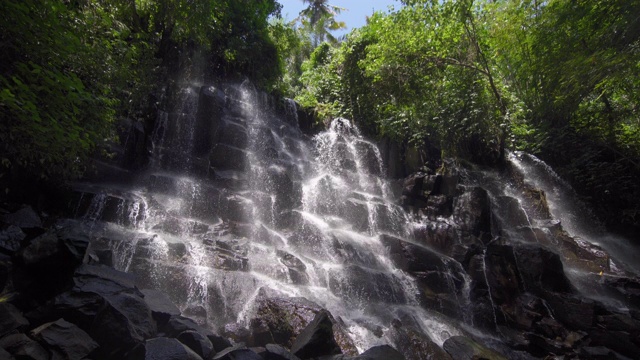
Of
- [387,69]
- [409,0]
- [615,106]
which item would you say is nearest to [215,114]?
[387,69]

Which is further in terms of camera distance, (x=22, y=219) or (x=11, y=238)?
(x=22, y=219)

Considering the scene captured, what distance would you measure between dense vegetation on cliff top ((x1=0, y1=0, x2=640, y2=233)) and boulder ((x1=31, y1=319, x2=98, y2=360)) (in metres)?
4.48

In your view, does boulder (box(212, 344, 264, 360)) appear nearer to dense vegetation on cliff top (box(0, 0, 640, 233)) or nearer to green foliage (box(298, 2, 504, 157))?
dense vegetation on cliff top (box(0, 0, 640, 233))

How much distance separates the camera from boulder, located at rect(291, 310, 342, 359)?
18.9ft

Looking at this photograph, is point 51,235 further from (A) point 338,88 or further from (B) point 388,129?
A: (A) point 338,88

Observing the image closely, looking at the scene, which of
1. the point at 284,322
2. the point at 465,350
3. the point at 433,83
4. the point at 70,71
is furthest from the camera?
the point at 433,83

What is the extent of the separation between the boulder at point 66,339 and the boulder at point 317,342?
9.69 feet

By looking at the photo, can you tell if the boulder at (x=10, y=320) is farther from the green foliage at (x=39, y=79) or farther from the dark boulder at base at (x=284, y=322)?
the dark boulder at base at (x=284, y=322)

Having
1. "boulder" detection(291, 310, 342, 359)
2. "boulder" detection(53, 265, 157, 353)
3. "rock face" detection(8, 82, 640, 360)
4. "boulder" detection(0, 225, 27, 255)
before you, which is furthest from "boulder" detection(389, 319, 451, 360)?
"boulder" detection(0, 225, 27, 255)

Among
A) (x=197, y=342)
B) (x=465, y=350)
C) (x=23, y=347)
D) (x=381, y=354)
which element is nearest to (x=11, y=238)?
(x=23, y=347)

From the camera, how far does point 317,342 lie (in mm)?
5832

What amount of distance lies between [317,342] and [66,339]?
3.48 m

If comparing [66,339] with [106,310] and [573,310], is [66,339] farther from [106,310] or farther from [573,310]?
[573,310]

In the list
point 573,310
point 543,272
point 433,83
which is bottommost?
point 573,310
